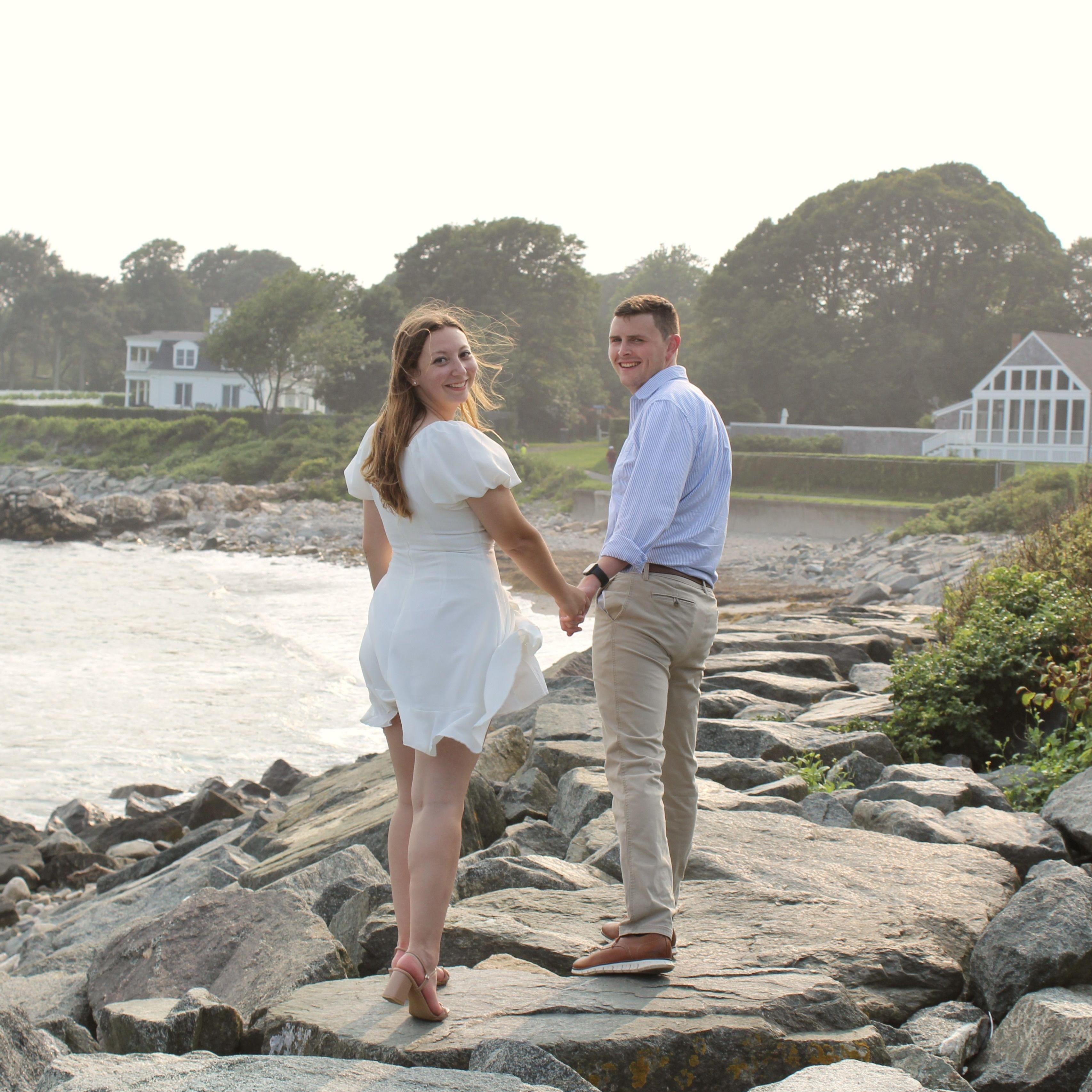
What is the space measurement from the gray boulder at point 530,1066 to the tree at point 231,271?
358 ft

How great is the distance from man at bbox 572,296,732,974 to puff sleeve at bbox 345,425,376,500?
0.69 metres

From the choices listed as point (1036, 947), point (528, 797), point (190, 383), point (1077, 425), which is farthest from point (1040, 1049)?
point (190, 383)

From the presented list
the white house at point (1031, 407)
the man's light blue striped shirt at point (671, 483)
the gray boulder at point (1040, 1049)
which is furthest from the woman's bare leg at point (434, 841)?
the white house at point (1031, 407)

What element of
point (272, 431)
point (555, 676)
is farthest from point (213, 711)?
point (272, 431)

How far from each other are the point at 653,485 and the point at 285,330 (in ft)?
177

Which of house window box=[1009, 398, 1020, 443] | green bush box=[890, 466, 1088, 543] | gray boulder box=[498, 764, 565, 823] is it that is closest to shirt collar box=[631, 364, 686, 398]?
gray boulder box=[498, 764, 565, 823]

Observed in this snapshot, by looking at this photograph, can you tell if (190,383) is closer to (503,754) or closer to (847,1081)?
(503,754)

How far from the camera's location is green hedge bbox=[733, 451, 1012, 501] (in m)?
32.6

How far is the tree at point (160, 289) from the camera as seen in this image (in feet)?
Answer: 320

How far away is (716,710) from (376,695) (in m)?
4.73

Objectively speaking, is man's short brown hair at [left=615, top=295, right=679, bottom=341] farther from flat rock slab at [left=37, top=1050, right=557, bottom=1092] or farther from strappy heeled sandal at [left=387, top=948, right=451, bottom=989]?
flat rock slab at [left=37, top=1050, right=557, bottom=1092]

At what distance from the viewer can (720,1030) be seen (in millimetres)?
2811

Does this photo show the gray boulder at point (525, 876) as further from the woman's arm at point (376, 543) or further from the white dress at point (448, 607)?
the woman's arm at point (376, 543)

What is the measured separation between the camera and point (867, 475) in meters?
35.2
